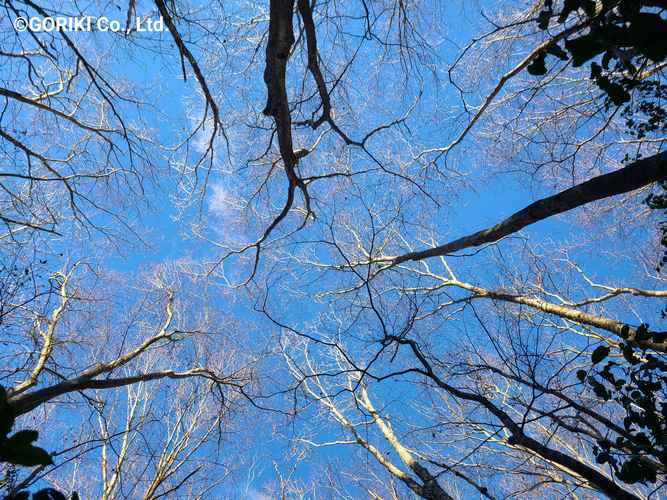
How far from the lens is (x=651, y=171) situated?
2.16 meters

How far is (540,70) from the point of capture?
199 cm

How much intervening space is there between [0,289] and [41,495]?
138 inches

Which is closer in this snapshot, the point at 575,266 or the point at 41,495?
the point at 41,495

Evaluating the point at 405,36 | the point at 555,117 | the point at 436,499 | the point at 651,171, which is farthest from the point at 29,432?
the point at 555,117

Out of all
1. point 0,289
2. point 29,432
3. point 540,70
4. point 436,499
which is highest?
point 540,70

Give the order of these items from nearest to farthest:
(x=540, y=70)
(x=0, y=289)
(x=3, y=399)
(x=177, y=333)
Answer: (x=3, y=399) → (x=540, y=70) → (x=0, y=289) → (x=177, y=333)

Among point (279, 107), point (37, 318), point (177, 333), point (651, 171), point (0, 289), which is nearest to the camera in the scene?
point (651, 171)

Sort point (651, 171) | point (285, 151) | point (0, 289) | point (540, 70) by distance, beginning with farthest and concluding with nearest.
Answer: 1. point (0, 289)
2. point (285, 151)
3. point (651, 171)
4. point (540, 70)

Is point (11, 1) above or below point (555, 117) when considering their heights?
below

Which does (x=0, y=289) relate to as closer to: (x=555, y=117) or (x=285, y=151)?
(x=285, y=151)

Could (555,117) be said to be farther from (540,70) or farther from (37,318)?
(37,318)

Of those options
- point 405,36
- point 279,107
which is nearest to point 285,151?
point 279,107

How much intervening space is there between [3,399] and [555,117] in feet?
20.4

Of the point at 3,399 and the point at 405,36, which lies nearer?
the point at 3,399
